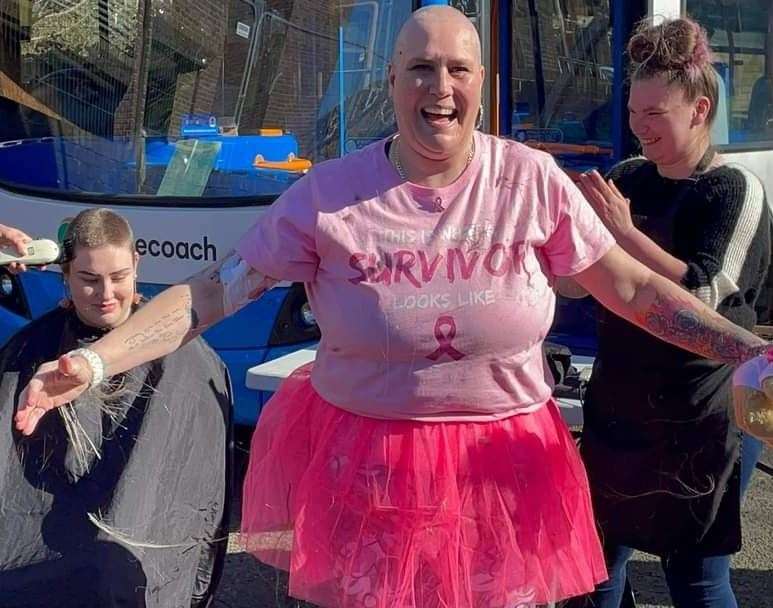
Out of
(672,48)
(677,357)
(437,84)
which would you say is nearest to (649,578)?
(677,357)

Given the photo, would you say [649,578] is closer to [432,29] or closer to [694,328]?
[694,328]

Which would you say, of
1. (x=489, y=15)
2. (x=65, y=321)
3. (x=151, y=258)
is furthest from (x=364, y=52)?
(x=65, y=321)

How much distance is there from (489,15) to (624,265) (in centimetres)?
237

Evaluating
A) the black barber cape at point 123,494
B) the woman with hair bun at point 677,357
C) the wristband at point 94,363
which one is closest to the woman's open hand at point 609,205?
the woman with hair bun at point 677,357

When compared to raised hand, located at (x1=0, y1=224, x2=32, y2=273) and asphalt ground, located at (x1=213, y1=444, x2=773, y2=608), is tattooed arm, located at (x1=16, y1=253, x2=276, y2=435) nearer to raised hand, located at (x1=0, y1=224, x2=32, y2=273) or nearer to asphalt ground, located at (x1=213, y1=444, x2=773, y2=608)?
raised hand, located at (x1=0, y1=224, x2=32, y2=273)

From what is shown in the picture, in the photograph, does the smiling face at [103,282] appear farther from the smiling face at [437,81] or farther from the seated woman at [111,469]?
the smiling face at [437,81]

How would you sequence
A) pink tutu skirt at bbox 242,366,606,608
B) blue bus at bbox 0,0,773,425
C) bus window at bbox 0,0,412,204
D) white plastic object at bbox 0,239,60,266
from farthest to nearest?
bus window at bbox 0,0,412,204 → blue bus at bbox 0,0,773,425 → white plastic object at bbox 0,239,60,266 → pink tutu skirt at bbox 242,366,606,608

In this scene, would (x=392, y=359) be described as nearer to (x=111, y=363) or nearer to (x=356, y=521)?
(x=356, y=521)

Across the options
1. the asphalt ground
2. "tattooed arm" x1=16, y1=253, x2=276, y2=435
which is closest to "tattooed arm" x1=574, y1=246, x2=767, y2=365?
"tattooed arm" x1=16, y1=253, x2=276, y2=435

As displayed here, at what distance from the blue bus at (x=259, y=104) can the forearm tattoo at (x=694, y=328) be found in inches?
82.6

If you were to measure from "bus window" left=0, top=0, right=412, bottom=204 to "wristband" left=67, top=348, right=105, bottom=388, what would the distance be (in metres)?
2.50

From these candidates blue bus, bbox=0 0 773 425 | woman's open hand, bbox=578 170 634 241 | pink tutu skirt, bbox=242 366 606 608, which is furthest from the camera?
blue bus, bbox=0 0 773 425

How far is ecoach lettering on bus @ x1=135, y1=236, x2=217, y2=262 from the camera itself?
14.1 ft

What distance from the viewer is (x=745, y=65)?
4238 millimetres
